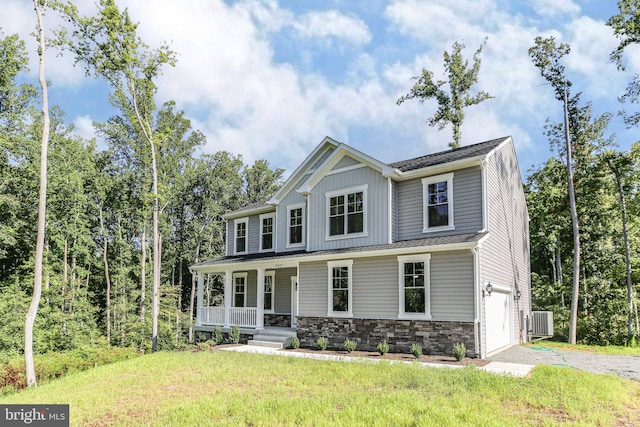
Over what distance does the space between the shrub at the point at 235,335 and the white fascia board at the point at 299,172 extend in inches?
211

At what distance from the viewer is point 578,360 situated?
37.6 feet

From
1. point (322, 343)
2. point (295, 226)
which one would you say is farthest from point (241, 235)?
point (322, 343)

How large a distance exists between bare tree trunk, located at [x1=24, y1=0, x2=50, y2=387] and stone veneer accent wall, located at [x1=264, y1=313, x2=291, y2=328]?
8.29 meters

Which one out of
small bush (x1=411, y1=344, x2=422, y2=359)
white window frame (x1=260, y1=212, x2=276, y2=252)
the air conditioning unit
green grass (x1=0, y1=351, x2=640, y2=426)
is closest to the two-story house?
white window frame (x1=260, y1=212, x2=276, y2=252)

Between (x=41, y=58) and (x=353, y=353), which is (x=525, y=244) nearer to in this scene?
(x=353, y=353)

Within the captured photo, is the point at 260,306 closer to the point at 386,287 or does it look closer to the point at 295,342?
the point at 295,342

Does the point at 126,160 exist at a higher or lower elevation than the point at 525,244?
higher

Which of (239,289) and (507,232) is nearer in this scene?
(507,232)

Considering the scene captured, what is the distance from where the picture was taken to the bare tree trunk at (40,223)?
1255cm

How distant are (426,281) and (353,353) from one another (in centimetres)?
310

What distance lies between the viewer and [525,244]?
18.2 meters

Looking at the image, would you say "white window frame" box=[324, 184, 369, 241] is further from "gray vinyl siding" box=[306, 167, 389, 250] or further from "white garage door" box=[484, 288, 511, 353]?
"white garage door" box=[484, 288, 511, 353]

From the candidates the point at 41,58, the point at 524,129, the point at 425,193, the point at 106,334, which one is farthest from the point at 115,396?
the point at 524,129

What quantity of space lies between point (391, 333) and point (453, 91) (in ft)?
59.8
